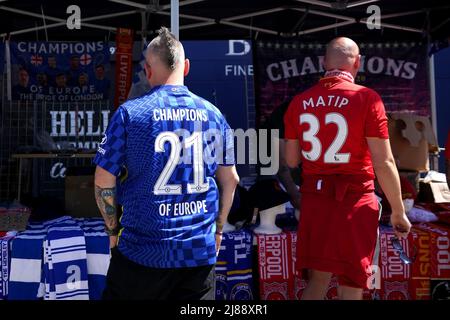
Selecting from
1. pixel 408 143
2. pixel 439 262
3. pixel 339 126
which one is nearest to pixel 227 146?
pixel 339 126

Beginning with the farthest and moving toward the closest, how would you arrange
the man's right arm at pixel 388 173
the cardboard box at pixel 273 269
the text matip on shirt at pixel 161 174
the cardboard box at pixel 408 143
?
the cardboard box at pixel 408 143
the cardboard box at pixel 273 269
the man's right arm at pixel 388 173
the text matip on shirt at pixel 161 174

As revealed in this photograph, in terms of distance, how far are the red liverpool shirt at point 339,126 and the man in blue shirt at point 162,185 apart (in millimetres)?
809

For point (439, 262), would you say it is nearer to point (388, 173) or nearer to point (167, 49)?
point (388, 173)

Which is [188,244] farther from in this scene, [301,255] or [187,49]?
[187,49]

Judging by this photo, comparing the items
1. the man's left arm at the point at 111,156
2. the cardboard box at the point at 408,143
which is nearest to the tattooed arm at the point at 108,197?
the man's left arm at the point at 111,156

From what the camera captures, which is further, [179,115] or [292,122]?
[292,122]

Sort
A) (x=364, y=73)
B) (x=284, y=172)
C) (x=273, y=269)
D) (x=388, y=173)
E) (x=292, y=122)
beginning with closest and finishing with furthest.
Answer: (x=388, y=173) < (x=292, y=122) < (x=273, y=269) < (x=284, y=172) < (x=364, y=73)

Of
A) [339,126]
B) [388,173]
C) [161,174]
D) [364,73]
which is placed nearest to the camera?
[161,174]

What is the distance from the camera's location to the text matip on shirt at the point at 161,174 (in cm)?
187

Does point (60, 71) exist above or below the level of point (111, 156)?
above

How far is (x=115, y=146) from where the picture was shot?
1.88m

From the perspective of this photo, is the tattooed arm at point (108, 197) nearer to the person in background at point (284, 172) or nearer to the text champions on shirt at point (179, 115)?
the text champions on shirt at point (179, 115)

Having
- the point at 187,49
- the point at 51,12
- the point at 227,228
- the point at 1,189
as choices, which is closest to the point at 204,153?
the point at 227,228

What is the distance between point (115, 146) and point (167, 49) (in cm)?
43
